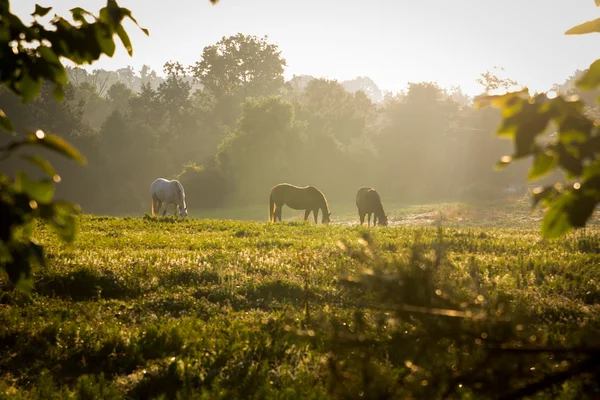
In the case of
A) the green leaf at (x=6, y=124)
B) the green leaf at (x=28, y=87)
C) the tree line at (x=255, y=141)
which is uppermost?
the tree line at (x=255, y=141)

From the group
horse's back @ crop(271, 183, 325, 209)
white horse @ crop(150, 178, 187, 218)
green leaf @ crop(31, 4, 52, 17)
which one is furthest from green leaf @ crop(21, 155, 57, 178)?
white horse @ crop(150, 178, 187, 218)

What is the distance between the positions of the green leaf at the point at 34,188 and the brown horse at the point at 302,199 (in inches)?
1073

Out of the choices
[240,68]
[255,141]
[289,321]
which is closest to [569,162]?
[289,321]

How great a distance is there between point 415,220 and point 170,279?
32177 mm

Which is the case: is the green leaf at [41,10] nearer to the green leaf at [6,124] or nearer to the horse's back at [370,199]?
the green leaf at [6,124]

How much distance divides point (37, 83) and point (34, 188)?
106cm

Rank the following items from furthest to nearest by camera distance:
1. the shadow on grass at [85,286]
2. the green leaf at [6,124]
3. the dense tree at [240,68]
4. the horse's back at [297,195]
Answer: the dense tree at [240,68] → the horse's back at [297,195] → the shadow on grass at [85,286] → the green leaf at [6,124]

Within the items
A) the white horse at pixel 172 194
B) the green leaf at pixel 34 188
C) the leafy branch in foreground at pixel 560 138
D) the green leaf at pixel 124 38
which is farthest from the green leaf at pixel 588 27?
the white horse at pixel 172 194

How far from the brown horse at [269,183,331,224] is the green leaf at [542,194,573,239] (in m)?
27.0

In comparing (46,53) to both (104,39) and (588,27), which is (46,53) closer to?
(104,39)

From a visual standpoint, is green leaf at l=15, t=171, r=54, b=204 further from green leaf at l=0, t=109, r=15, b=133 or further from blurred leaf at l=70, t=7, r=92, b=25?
blurred leaf at l=70, t=7, r=92, b=25

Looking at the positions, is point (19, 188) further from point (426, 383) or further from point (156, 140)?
point (156, 140)

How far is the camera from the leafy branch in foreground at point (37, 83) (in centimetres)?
188

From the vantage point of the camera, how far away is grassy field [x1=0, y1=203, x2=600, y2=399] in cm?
226
